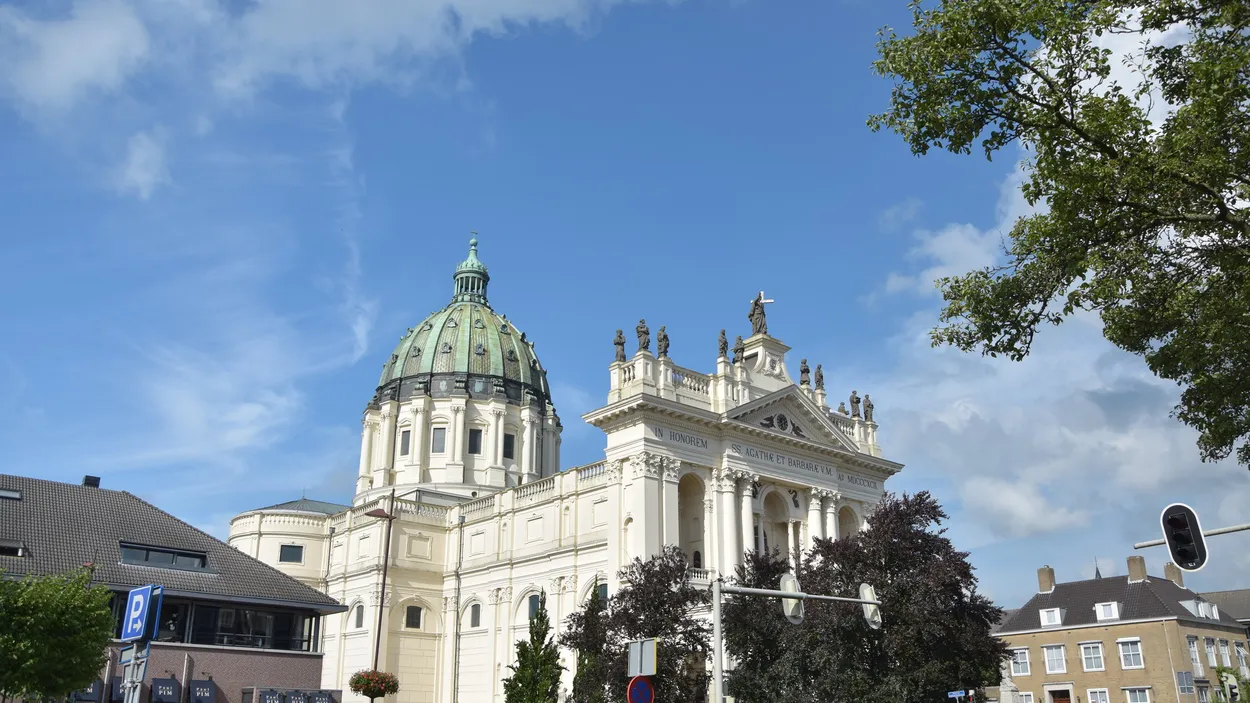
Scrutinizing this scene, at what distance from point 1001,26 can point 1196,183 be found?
3.85 metres

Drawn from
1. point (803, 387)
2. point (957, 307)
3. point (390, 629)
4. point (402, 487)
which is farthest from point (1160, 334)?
point (402, 487)

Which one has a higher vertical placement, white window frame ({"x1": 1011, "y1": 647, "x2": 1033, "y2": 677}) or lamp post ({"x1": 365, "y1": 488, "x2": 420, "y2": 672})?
lamp post ({"x1": 365, "y1": 488, "x2": 420, "y2": 672})

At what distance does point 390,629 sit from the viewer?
6125cm

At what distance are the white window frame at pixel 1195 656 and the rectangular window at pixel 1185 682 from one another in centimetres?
86

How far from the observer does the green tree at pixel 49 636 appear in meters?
26.8

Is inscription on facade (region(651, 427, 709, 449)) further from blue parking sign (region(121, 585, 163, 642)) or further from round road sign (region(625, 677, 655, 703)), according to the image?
round road sign (region(625, 677, 655, 703))

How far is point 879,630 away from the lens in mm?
33844

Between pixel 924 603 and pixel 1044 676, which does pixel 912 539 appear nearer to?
pixel 924 603

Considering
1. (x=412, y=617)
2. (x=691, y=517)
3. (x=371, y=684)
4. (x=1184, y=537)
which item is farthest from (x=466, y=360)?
(x=1184, y=537)

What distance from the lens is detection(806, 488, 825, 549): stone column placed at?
173 ft

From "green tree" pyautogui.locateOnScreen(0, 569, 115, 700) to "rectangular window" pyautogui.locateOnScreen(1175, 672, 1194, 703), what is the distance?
53515 millimetres

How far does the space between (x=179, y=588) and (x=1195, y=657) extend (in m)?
53.5

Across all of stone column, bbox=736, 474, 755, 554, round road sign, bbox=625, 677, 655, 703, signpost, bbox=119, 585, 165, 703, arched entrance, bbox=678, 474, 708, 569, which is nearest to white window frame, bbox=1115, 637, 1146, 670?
stone column, bbox=736, 474, 755, 554

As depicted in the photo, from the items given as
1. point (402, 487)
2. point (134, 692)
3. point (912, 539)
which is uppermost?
point (402, 487)
